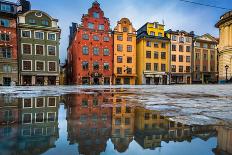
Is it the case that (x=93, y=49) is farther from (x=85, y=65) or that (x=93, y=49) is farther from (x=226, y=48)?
(x=226, y=48)

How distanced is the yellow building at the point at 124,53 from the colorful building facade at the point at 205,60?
16.8 m

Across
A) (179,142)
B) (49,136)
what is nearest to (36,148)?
(49,136)

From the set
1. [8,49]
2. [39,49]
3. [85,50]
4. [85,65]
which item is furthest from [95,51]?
[8,49]

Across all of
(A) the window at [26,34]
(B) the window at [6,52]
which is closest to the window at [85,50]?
(A) the window at [26,34]

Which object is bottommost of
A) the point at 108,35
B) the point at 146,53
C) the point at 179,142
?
the point at 179,142

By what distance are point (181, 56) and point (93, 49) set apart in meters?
22.2

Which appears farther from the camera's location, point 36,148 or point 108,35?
point 108,35

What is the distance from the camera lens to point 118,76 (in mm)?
39000

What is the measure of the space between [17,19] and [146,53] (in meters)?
26.3

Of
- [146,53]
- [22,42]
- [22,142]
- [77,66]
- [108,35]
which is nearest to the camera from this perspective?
[22,142]

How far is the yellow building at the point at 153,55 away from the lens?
41.2 metres

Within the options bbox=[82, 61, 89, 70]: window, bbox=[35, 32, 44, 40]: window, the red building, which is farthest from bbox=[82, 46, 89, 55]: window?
bbox=[35, 32, 44, 40]: window

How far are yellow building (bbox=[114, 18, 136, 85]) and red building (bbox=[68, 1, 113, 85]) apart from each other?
1.48 m

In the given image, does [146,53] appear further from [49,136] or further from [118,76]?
[49,136]
